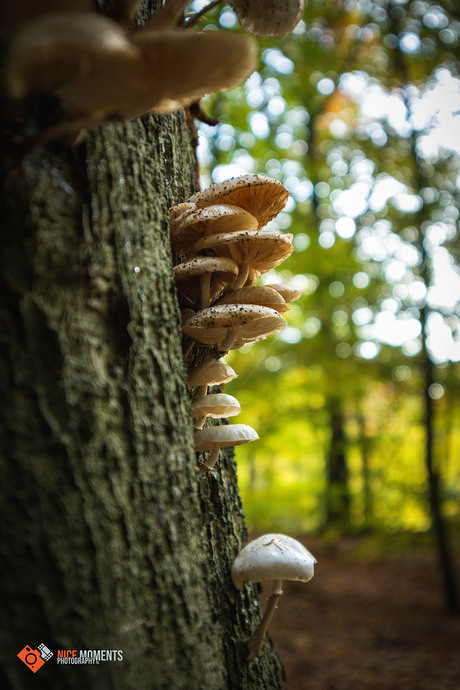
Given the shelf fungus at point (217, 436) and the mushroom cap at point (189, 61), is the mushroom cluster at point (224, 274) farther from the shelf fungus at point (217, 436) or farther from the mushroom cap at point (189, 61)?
the mushroom cap at point (189, 61)

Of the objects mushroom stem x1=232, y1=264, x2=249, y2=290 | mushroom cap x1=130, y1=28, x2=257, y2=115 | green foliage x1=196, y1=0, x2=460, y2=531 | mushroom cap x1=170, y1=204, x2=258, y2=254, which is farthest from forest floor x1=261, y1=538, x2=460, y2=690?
mushroom cap x1=130, y1=28, x2=257, y2=115

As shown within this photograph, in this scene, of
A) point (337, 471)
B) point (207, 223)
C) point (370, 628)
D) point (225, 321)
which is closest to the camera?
point (225, 321)

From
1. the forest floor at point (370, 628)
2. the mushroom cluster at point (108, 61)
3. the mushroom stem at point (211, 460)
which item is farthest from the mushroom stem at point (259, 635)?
the forest floor at point (370, 628)

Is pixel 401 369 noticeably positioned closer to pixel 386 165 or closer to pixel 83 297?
pixel 386 165

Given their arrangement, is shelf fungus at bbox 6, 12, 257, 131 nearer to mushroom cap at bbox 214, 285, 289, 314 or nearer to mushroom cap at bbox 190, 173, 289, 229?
mushroom cap at bbox 190, 173, 289, 229

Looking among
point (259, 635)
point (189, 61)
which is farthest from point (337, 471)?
point (189, 61)

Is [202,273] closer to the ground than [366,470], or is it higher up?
higher up

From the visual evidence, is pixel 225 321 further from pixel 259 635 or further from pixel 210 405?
pixel 259 635
